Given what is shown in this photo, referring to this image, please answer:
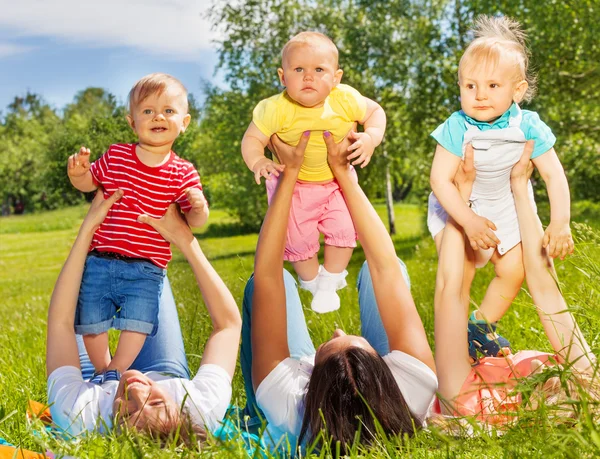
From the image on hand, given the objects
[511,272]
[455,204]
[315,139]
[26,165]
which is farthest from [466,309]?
[26,165]

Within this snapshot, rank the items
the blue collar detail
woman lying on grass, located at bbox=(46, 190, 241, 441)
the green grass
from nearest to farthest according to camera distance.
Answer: the green grass < woman lying on grass, located at bbox=(46, 190, 241, 441) < the blue collar detail

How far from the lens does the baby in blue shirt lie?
300 cm

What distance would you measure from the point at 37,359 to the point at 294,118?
2.90 m

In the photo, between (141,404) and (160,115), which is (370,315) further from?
(160,115)

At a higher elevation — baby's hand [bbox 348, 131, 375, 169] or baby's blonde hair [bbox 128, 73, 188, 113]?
baby's blonde hair [bbox 128, 73, 188, 113]

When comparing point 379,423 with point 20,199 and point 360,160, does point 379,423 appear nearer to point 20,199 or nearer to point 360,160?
point 360,160

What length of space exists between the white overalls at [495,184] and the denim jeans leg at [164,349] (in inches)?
56.2

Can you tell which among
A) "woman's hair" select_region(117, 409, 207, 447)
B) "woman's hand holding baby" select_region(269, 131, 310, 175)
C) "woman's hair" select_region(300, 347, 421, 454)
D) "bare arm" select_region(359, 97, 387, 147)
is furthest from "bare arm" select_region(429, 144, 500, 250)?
"woman's hair" select_region(117, 409, 207, 447)

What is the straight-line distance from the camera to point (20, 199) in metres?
41.2

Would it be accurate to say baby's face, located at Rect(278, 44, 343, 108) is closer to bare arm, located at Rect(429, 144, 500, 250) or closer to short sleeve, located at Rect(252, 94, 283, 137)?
short sleeve, located at Rect(252, 94, 283, 137)

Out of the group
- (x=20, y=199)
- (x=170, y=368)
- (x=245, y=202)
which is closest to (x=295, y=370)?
(x=170, y=368)

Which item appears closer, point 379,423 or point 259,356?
point 379,423

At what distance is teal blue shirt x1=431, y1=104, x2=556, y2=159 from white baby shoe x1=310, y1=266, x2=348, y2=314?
0.96 metres

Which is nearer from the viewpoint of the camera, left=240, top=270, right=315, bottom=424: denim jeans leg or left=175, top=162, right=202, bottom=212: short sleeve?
left=240, top=270, right=315, bottom=424: denim jeans leg
